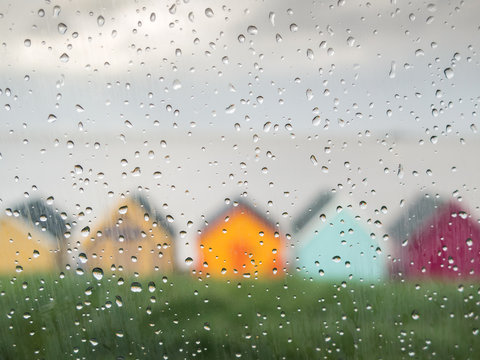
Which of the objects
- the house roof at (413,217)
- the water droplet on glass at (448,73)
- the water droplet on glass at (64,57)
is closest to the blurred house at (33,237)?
the water droplet on glass at (64,57)

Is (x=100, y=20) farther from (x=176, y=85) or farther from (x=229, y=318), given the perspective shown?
(x=229, y=318)

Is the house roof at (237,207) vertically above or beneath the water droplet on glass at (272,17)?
beneath

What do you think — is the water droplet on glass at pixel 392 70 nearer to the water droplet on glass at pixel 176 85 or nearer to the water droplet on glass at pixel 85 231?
the water droplet on glass at pixel 176 85

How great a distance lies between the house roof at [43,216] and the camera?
0.95 m

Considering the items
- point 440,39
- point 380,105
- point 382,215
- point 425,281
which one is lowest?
point 425,281

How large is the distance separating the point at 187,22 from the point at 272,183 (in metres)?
0.33

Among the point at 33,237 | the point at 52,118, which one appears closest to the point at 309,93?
the point at 52,118

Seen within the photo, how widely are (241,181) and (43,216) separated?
37 centimetres

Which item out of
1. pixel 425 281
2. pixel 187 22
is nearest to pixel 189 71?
pixel 187 22

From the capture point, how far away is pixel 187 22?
935mm

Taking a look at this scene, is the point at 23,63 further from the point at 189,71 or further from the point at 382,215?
the point at 382,215

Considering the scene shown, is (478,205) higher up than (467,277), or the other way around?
(478,205)

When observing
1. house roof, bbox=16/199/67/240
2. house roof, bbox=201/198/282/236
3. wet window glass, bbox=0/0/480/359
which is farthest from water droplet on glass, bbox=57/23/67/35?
house roof, bbox=201/198/282/236

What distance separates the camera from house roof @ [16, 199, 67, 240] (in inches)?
37.4
